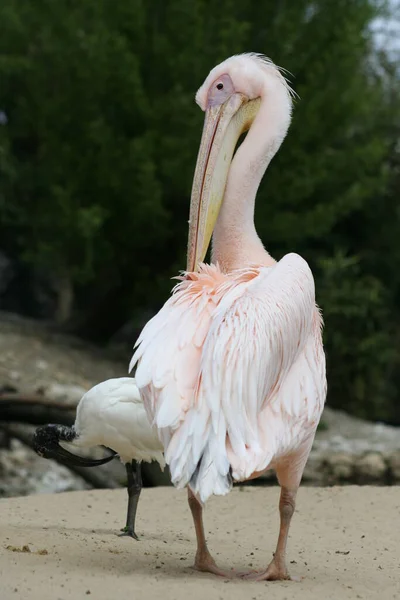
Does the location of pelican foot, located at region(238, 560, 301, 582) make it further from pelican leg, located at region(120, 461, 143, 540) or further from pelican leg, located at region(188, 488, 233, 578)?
pelican leg, located at region(120, 461, 143, 540)

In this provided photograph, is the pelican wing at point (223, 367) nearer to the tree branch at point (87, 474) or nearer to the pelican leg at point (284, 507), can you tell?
the pelican leg at point (284, 507)

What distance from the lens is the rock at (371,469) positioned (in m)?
9.43

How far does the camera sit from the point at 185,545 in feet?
16.0

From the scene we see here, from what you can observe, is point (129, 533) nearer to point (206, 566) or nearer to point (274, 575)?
point (206, 566)

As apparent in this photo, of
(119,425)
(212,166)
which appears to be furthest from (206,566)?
(212,166)

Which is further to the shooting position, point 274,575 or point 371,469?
point 371,469

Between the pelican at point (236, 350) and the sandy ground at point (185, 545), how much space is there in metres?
0.31

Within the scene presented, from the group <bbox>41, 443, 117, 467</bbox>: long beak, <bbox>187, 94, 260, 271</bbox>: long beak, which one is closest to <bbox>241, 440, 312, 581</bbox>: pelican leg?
<bbox>187, 94, 260, 271</bbox>: long beak

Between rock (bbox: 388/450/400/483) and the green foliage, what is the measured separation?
8.17ft

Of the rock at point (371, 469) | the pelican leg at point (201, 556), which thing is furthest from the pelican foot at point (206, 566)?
the rock at point (371, 469)

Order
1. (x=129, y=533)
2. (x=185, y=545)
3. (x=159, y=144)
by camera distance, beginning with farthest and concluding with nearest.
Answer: (x=159, y=144)
(x=129, y=533)
(x=185, y=545)

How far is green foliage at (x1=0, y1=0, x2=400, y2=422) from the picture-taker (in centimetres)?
1104

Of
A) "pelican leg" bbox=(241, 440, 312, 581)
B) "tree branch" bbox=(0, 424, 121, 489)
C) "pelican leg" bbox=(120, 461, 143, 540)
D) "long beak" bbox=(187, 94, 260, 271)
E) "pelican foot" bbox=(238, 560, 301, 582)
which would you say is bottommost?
"tree branch" bbox=(0, 424, 121, 489)

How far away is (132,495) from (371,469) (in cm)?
465
